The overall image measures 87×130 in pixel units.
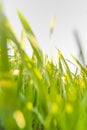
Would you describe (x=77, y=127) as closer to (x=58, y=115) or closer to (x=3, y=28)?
(x=58, y=115)

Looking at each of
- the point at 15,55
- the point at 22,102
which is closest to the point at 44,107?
the point at 22,102

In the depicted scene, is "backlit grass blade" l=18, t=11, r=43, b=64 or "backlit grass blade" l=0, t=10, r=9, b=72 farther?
"backlit grass blade" l=18, t=11, r=43, b=64

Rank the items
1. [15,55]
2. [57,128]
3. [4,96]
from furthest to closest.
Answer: [15,55]
[57,128]
[4,96]

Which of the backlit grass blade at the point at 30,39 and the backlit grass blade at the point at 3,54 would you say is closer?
the backlit grass blade at the point at 3,54

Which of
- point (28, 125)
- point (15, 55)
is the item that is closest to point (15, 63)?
point (15, 55)

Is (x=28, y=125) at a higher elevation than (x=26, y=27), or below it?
below

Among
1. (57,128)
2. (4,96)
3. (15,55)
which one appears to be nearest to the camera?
(4,96)

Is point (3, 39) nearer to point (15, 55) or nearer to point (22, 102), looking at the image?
point (22, 102)

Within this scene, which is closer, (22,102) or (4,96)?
(4,96)

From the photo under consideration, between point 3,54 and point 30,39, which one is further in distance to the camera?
point 30,39
